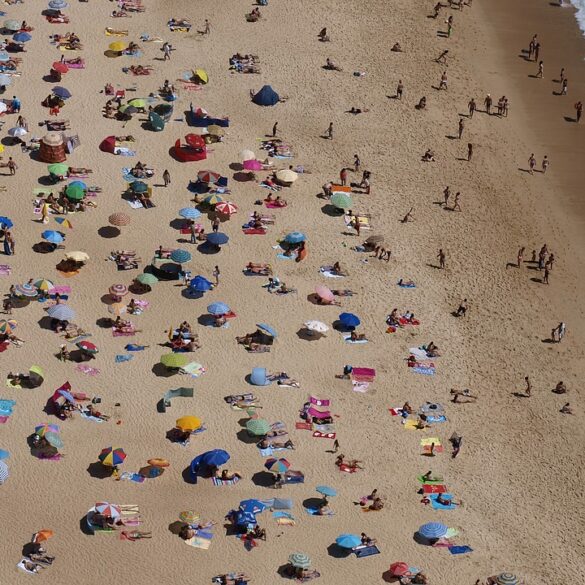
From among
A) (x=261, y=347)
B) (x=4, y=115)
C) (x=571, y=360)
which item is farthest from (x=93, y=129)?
(x=571, y=360)

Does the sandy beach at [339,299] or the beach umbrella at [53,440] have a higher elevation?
the sandy beach at [339,299]

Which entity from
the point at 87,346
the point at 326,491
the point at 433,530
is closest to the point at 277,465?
the point at 326,491

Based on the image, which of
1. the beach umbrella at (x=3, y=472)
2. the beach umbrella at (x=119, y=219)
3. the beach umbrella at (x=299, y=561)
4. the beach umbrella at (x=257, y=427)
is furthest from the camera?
the beach umbrella at (x=119, y=219)

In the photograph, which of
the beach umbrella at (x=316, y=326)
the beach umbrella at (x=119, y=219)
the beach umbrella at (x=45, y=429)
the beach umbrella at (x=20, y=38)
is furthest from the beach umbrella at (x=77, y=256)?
the beach umbrella at (x=20, y=38)

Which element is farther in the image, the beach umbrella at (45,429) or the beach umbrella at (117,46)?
the beach umbrella at (117,46)

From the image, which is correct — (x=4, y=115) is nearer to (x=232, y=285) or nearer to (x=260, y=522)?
(x=232, y=285)

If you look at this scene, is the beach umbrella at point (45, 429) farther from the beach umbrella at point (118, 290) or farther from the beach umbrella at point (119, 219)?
the beach umbrella at point (119, 219)

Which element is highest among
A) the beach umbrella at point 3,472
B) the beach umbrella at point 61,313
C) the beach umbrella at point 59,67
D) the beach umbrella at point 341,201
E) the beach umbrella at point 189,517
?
the beach umbrella at point 59,67

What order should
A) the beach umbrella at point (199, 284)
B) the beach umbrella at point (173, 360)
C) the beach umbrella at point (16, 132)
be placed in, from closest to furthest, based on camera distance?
the beach umbrella at point (173, 360)
the beach umbrella at point (199, 284)
the beach umbrella at point (16, 132)
